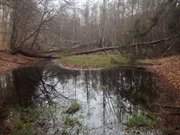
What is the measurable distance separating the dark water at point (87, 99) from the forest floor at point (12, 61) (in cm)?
423

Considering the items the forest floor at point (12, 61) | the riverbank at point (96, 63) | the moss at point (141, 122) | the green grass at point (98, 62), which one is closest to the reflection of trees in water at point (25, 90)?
the moss at point (141, 122)

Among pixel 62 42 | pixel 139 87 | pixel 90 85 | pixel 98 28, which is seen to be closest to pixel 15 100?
pixel 90 85

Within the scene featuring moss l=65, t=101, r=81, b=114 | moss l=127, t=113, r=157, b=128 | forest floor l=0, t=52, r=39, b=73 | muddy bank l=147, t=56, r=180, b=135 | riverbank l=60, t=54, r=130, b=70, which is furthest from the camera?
riverbank l=60, t=54, r=130, b=70

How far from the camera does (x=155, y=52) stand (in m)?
22.9

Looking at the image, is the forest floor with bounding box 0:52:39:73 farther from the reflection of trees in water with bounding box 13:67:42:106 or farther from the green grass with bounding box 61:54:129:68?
the reflection of trees in water with bounding box 13:67:42:106

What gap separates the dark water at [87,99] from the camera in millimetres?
6906

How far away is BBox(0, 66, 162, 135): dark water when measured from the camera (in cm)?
691

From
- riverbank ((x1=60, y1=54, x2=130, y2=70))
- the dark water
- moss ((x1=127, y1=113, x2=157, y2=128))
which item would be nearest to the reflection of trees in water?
the dark water

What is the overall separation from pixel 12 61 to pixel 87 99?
13.8 meters

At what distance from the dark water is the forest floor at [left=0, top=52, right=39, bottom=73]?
4.23m

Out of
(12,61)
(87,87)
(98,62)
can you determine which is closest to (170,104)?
(87,87)

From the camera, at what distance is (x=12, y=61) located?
22.4 metres

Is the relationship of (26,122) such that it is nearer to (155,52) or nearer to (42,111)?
(42,111)

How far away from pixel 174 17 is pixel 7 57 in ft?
46.5
